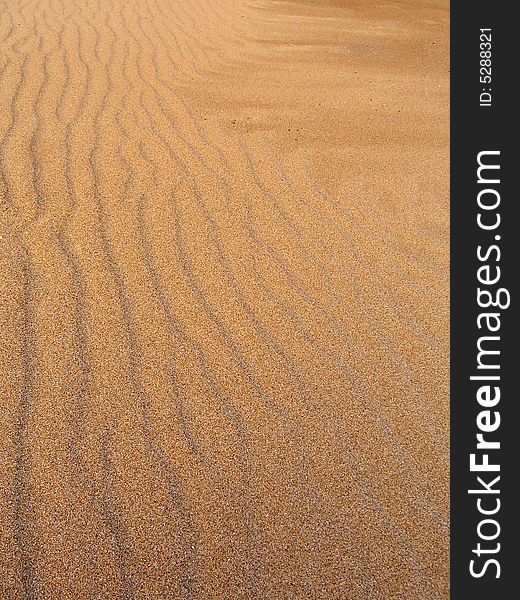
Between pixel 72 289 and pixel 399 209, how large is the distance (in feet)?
6.60

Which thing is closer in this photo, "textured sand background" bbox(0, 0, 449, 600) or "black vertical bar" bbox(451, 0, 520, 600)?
"textured sand background" bbox(0, 0, 449, 600)

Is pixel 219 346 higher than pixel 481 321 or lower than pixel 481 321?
lower

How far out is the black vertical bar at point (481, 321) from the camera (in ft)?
6.63

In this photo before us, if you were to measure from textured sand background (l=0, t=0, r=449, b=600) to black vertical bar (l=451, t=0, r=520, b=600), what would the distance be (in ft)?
0.23

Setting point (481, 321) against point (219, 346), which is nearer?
point (219, 346)

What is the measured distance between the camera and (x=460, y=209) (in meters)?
3.66

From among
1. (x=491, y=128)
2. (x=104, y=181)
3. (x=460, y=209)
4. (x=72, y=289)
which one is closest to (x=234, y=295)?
(x=72, y=289)

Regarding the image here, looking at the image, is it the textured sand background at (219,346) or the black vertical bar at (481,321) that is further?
the black vertical bar at (481,321)

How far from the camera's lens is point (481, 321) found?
2.78 metres

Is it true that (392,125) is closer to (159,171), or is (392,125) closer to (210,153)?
(210,153)

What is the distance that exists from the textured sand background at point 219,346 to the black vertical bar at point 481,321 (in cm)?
7

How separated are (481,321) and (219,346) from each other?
3.88ft

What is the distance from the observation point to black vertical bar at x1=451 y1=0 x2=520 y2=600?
202cm

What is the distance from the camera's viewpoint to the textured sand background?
1870 millimetres
